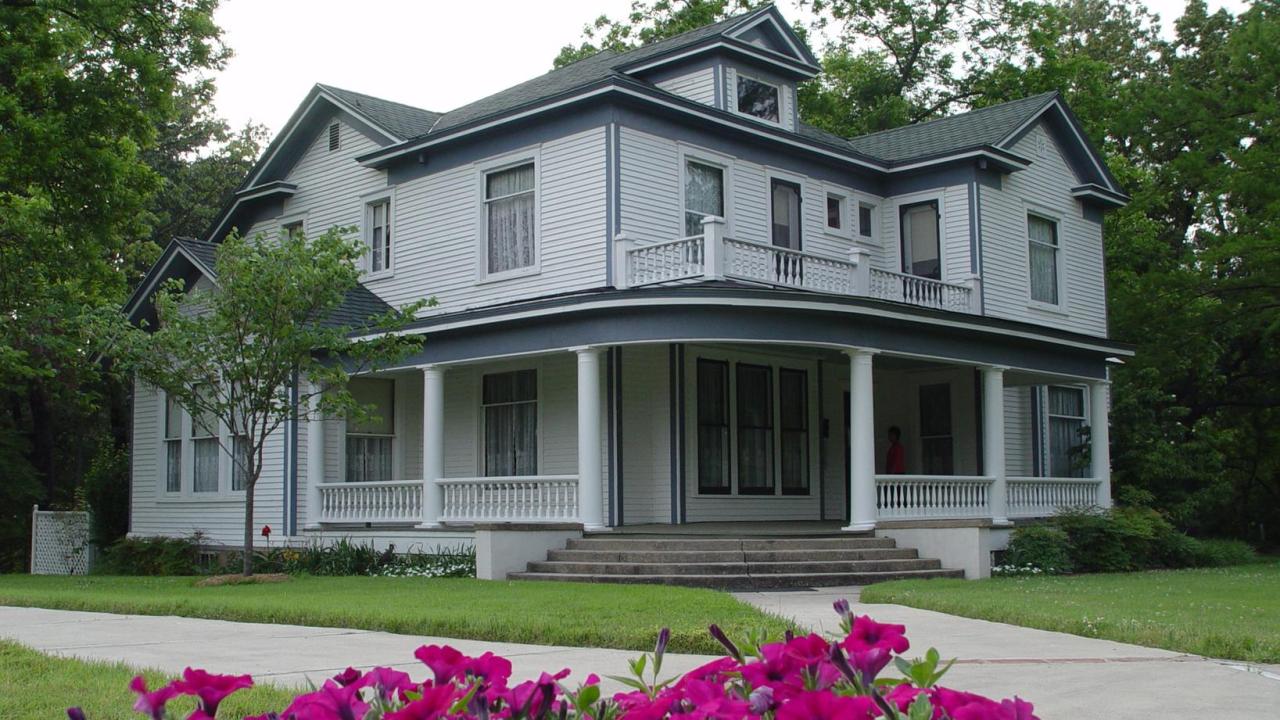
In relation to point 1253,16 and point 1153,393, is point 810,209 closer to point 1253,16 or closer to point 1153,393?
point 1153,393

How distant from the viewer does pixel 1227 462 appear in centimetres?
3353

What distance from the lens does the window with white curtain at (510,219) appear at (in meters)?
21.5

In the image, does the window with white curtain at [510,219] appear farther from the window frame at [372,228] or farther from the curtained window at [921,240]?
the curtained window at [921,240]

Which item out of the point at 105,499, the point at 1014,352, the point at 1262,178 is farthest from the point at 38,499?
the point at 1262,178

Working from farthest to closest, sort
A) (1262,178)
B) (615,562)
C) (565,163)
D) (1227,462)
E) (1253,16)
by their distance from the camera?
1. (1227,462)
2. (1253,16)
3. (1262,178)
4. (565,163)
5. (615,562)

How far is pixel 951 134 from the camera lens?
26.0m

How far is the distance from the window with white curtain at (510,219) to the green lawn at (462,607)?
6.10 meters

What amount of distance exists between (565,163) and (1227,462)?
21.1m

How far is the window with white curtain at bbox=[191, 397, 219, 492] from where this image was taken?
80.7ft

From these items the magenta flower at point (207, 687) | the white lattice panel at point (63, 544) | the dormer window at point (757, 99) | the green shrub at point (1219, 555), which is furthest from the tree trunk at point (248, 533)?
the magenta flower at point (207, 687)

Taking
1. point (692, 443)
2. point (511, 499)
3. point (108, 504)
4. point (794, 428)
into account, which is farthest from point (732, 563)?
point (108, 504)

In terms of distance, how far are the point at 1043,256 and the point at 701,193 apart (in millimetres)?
8378

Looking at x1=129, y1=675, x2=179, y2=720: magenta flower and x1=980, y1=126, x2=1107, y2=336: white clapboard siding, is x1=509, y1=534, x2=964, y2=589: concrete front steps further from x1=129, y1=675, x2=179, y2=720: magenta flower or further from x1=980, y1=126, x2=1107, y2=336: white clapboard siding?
x1=129, y1=675, x2=179, y2=720: magenta flower

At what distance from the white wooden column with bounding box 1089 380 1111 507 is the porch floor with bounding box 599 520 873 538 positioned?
502cm
